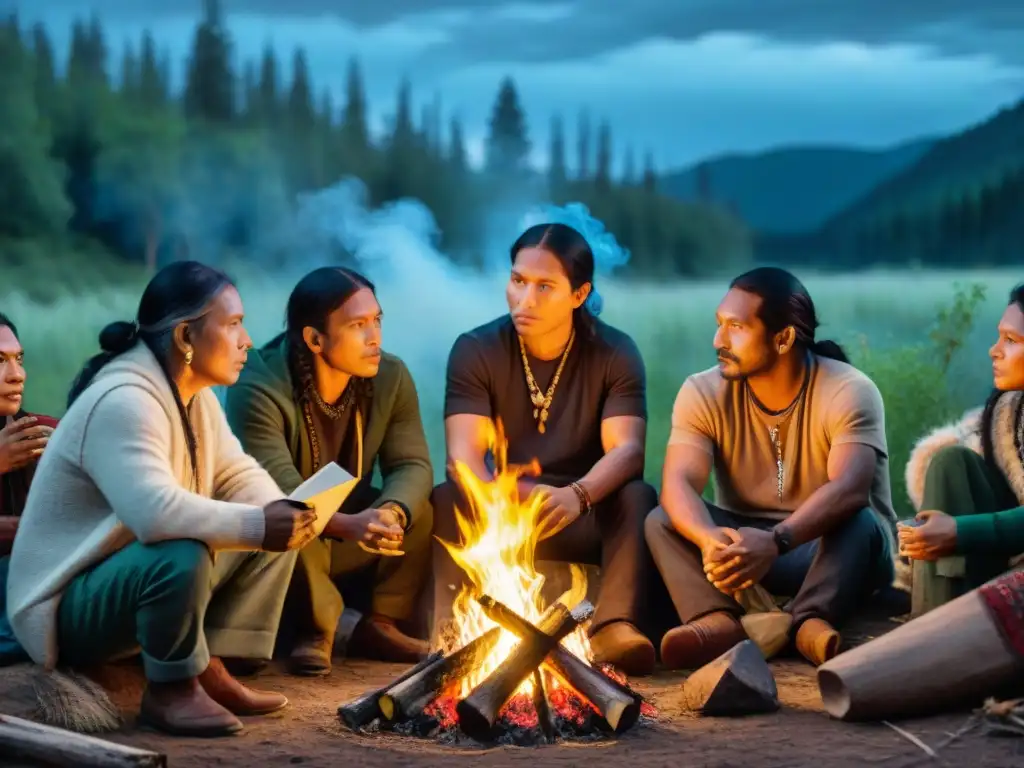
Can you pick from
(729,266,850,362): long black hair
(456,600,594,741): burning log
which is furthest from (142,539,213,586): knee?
(729,266,850,362): long black hair

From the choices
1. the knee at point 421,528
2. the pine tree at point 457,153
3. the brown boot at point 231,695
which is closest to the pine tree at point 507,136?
the pine tree at point 457,153

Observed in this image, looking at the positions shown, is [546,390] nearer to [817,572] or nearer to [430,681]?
[817,572]

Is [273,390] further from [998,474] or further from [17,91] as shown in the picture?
[17,91]

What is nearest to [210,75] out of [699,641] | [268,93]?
[268,93]

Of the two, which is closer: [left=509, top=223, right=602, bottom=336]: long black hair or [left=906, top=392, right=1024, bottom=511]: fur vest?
[left=906, top=392, right=1024, bottom=511]: fur vest

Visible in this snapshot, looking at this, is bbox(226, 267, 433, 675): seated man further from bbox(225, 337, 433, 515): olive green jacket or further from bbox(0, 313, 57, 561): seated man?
bbox(0, 313, 57, 561): seated man

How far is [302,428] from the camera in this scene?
593 cm

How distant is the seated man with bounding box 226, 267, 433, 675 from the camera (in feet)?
18.7

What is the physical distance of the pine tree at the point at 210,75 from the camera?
970cm

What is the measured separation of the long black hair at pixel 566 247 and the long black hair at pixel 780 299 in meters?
0.67

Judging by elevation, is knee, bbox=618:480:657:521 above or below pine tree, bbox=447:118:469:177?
below

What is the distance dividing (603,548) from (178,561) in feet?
6.97

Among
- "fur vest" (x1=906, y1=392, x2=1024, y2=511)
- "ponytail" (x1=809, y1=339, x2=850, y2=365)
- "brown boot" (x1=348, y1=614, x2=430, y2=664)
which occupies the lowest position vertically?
"brown boot" (x1=348, y1=614, x2=430, y2=664)

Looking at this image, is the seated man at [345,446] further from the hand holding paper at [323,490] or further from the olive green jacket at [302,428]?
the hand holding paper at [323,490]
